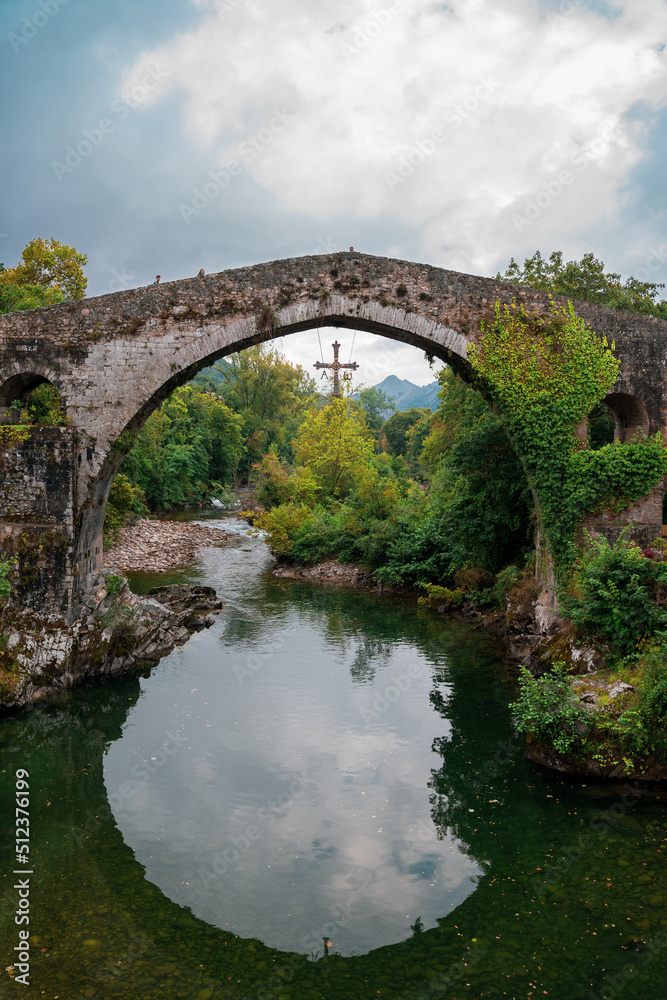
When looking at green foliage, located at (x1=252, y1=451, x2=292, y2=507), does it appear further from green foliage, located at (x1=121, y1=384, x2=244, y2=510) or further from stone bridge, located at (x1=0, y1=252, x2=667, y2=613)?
stone bridge, located at (x1=0, y1=252, x2=667, y2=613)

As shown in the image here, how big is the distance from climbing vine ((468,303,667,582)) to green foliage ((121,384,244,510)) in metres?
17.2

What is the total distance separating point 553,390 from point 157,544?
14.7 metres

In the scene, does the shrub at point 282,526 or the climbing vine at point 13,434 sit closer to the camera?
the climbing vine at point 13,434

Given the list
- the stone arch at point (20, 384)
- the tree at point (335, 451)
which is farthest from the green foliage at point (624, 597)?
the tree at point (335, 451)

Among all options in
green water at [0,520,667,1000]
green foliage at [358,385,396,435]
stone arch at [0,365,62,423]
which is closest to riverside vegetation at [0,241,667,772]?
stone arch at [0,365,62,423]

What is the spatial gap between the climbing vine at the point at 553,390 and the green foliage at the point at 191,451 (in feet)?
56.5

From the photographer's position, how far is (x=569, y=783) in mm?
7738

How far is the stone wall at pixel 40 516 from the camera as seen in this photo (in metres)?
10.1

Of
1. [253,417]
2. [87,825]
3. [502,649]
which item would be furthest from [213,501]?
[87,825]

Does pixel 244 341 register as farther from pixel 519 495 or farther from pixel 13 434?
pixel 519 495

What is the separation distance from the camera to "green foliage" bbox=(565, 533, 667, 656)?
27.1ft

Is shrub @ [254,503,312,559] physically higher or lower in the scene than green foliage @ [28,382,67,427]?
lower

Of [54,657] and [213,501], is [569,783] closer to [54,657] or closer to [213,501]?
[54,657]

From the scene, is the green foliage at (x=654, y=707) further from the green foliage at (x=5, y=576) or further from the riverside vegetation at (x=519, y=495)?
the green foliage at (x=5, y=576)
